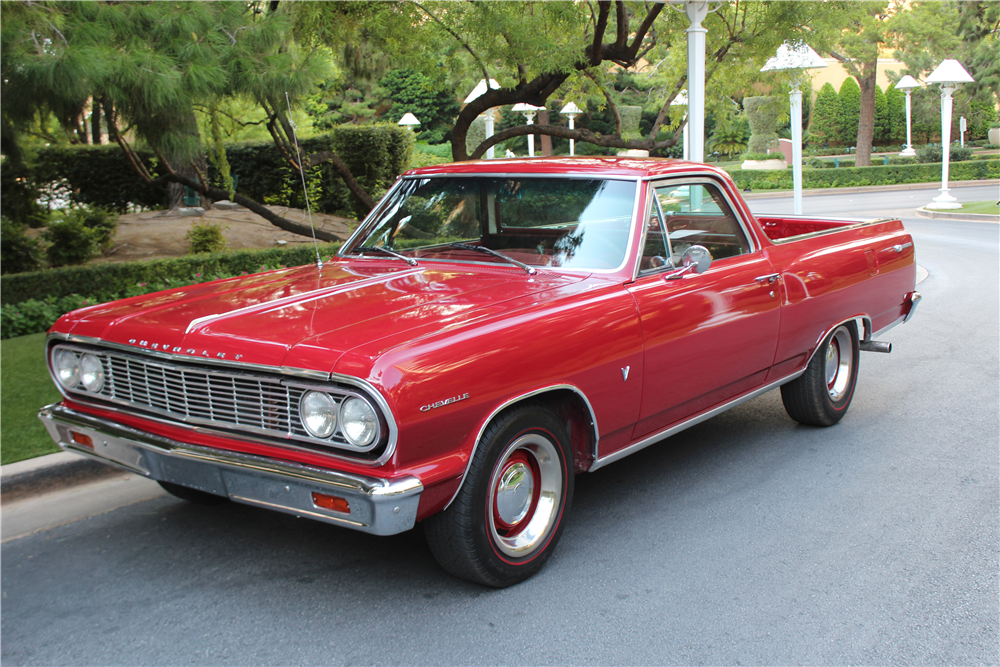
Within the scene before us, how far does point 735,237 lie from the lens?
4.99 m

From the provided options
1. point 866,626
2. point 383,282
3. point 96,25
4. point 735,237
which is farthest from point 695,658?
point 96,25

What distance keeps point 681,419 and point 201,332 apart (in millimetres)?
2385

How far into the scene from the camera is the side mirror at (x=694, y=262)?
421 cm

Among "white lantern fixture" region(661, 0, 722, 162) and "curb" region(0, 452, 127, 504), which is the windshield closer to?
"curb" region(0, 452, 127, 504)

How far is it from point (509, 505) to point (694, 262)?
1.56 metres

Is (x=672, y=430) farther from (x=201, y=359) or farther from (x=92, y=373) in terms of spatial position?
(x=92, y=373)

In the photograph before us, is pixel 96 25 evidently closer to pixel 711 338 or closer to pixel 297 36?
pixel 297 36

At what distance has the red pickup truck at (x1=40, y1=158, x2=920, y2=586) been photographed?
3.09 metres

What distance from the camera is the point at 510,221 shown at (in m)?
4.65

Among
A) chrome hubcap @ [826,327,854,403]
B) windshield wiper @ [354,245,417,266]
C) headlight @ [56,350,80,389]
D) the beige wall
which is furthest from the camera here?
the beige wall

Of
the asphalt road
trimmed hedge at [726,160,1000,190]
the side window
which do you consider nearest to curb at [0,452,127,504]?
the asphalt road

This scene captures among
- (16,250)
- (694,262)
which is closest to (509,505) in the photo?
(694,262)

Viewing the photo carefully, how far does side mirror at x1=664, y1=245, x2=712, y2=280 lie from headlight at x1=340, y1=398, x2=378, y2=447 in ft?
6.05

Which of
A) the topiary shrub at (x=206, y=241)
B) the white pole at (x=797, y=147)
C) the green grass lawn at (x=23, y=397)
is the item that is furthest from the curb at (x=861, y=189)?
the green grass lawn at (x=23, y=397)
